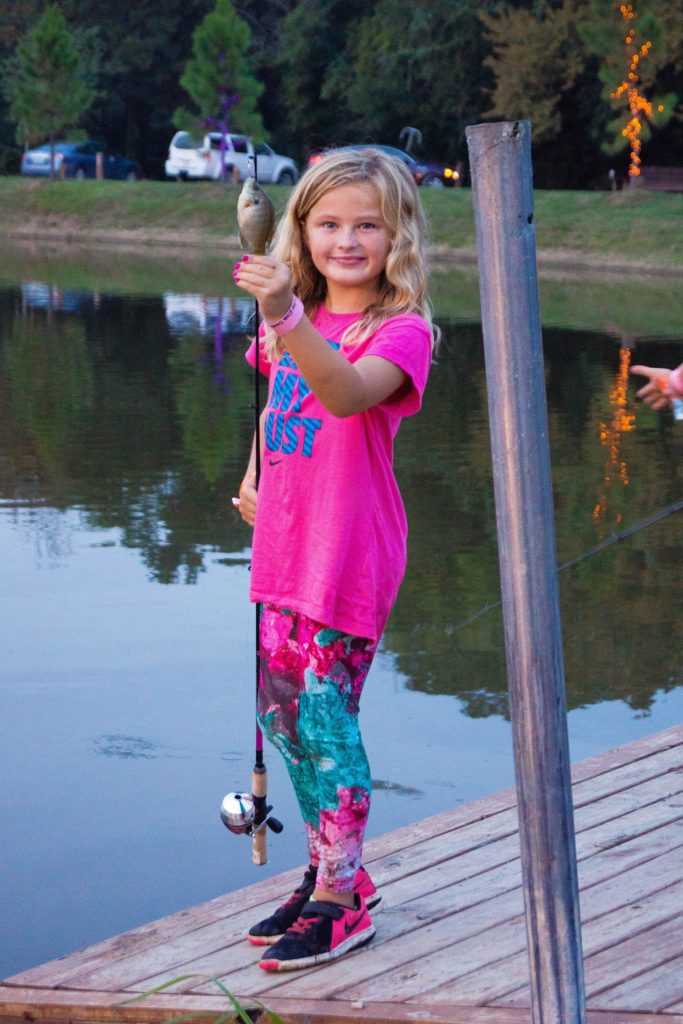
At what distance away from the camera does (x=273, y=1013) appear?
281 cm

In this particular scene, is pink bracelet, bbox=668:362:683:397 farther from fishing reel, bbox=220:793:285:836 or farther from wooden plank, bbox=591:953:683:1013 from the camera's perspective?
fishing reel, bbox=220:793:285:836

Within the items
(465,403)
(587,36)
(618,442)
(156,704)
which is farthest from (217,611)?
(587,36)

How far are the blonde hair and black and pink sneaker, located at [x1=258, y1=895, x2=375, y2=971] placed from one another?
1.07m

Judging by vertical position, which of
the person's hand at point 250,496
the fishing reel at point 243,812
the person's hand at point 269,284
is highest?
the person's hand at point 269,284

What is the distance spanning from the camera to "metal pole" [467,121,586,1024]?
2092mm

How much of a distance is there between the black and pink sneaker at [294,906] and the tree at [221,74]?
130ft

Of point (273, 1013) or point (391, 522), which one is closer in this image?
point (273, 1013)

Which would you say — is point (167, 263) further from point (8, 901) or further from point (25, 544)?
point (8, 901)

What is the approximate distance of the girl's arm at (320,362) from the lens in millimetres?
2557

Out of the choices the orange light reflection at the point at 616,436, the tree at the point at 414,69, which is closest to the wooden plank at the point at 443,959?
the orange light reflection at the point at 616,436

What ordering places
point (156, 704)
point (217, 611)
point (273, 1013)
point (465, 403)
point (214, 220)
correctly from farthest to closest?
1. point (214, 220)
2. point (465, 403)
3. point (217, 611)
4. point (156, 704)
5. point (273, 1013)

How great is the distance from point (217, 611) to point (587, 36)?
1264 inches

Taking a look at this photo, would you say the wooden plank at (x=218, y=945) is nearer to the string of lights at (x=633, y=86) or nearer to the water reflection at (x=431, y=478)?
the water reflection at (x=431, y=478)

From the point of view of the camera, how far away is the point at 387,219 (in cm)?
302
